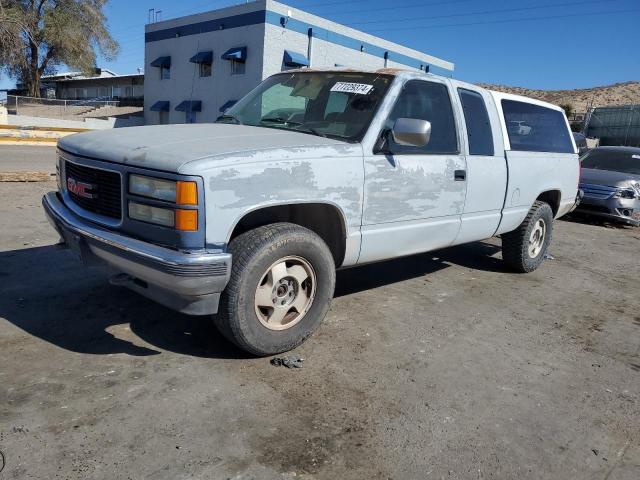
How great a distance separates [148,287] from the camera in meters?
3.11

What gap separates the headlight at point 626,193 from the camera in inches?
401

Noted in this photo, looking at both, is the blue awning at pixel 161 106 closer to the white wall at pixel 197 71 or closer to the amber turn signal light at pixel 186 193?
the white wall at pixel 197 71

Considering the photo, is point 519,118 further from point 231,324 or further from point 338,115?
point 231,324

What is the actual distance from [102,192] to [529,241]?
4.59 meters

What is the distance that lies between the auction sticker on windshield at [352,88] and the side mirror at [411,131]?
1.56ft

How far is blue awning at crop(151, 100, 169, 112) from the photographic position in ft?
108

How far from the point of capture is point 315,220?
12.5 ft

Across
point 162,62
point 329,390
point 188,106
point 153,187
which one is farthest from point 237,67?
point 329,390

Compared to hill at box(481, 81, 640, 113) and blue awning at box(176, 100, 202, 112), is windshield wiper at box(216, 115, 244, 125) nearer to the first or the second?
blue awning at box(176, 100, 202, 112)

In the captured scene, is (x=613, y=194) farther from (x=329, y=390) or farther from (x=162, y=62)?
(x=162, y=62)

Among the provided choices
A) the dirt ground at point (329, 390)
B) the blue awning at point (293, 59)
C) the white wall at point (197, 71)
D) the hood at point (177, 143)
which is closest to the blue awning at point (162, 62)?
the white wall at point (197, 71)

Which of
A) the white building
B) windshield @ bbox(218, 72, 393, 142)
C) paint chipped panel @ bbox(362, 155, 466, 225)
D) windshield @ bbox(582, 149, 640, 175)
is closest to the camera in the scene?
paint chipped panel @ bbox(362, 155, 466, 225)


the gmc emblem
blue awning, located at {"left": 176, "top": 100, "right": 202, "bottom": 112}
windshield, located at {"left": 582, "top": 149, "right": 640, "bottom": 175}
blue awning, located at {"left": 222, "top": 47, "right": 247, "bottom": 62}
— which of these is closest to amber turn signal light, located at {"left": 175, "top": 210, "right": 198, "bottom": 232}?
the gmc emblem

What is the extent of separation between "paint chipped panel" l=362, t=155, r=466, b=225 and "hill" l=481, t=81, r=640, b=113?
62551 mm
